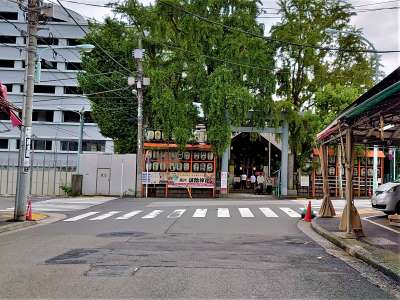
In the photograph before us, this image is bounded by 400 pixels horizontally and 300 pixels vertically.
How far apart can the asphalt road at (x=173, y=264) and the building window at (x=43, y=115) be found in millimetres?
47191

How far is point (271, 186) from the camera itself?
3853cm

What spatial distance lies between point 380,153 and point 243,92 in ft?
37.8

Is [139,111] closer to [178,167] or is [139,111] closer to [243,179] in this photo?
[178,167]

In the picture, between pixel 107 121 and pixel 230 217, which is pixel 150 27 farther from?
pixel 230 217

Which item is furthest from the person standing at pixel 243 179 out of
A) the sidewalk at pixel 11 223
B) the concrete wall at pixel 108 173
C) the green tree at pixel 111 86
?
the sidewalk at pixel 11 223

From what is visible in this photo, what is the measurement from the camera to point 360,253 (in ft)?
34.7

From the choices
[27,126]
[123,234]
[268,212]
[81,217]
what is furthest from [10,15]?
[123,234]

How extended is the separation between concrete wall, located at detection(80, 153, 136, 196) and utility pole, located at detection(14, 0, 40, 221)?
16453mm

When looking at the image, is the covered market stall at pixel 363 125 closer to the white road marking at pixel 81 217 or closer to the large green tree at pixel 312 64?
the white road marking at pixel 81 217

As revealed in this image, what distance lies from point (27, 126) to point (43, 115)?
4572 centimetres

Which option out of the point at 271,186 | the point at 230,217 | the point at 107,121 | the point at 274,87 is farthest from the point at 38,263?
the point at 107,121

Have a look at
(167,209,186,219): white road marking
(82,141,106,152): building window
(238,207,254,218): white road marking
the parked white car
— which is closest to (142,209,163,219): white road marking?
(167,209,186,219): white road marking

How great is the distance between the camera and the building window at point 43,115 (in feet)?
202

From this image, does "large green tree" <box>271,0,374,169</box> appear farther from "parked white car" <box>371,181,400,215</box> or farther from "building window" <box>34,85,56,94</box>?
"building window" <box>34,85,56,94</box>
